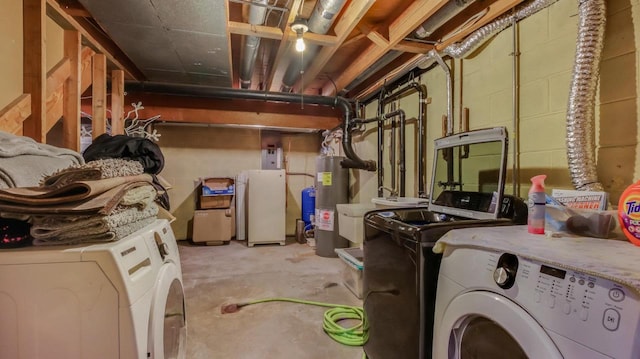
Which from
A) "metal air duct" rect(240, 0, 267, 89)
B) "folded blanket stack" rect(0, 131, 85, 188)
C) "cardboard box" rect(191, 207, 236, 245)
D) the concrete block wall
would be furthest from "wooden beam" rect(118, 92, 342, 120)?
"folded blanket stack" rect(0, 131, 85, 188)

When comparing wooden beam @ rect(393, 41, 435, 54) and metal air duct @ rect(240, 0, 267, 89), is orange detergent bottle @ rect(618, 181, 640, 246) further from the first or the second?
metal air duct @ rect(240, 0, 267, 89)

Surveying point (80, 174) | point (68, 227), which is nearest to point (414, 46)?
point (80, 174)

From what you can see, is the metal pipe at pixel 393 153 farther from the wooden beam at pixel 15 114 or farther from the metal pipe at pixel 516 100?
the wooden beam at pixel 15 114

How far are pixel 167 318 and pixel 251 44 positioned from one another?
2.39 m

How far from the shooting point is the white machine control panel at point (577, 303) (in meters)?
0.56

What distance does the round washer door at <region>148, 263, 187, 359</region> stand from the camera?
0.92 m

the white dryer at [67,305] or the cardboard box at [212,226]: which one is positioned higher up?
the white dryer at [67,305]

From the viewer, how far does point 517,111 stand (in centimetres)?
189

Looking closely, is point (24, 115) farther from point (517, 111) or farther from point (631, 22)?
point (631, 22)

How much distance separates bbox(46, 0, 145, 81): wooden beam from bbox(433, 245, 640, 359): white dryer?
278 centimetres

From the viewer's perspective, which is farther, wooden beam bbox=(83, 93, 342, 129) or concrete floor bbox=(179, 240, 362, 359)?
wooden beam bbox=(83, 93, 342, 129)

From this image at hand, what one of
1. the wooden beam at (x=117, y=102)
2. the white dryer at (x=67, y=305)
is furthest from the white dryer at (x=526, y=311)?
the wooden beam at (x=117, y=102)

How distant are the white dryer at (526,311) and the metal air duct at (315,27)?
69.5 inches

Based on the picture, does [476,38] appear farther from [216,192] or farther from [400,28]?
[216,192]
